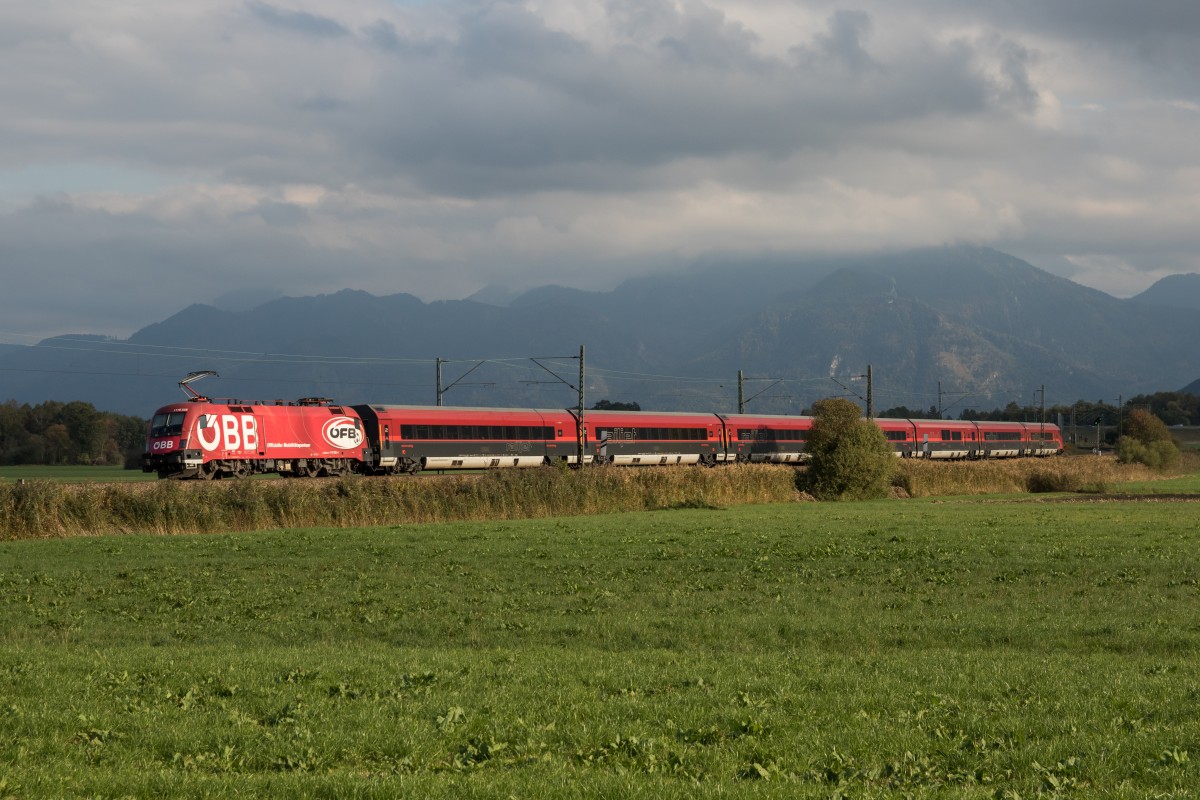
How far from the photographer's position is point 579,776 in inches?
336

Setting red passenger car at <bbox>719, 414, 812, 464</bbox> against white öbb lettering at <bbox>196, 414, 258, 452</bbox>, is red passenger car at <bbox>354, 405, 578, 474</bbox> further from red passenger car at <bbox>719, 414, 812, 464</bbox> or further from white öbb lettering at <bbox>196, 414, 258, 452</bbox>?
red passenger car at <bbox>719, 414, 812, 464</bbox>

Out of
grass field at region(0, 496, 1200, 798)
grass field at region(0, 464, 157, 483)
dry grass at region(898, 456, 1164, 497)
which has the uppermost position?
grass field at region(0, 464, 157, 483)

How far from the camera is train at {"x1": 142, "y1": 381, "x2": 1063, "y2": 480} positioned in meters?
49.8

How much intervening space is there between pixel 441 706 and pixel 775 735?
10.5ft

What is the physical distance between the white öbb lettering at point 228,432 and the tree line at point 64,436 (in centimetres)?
→ 5634

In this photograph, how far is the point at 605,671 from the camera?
12992mm

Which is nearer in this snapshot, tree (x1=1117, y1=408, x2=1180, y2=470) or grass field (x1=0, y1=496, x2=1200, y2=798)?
grass field (x1=0, y1=496, x2=1200, y2=798)

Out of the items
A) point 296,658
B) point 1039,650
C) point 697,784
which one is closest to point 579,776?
point 697,784

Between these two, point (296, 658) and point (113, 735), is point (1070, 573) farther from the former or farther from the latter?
point (113, 735)

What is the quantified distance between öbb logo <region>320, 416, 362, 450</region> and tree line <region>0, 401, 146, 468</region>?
54239mm

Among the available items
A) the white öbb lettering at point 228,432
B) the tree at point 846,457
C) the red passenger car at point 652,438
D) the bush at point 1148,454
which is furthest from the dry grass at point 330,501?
the bush at point 1148,454

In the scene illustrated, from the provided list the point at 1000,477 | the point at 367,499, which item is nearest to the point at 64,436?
the point at 367,499

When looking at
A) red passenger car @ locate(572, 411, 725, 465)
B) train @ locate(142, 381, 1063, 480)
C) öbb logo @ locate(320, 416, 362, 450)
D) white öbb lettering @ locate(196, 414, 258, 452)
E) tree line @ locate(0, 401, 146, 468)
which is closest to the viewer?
white öbb lettering @ locate(196, 414, 258, 452)

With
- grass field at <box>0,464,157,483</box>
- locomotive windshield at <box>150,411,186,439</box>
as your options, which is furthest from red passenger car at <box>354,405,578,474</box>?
grass field at <box>0,464,157,483</box>
